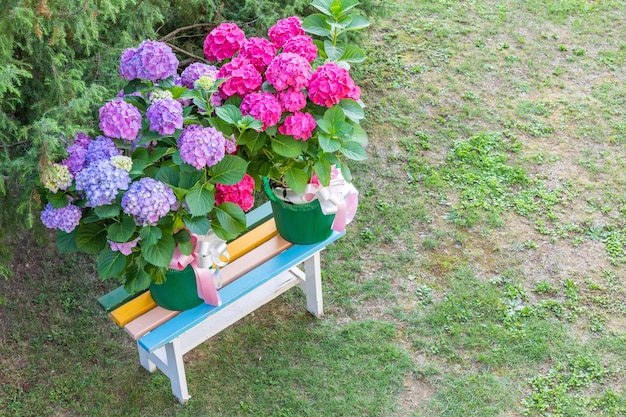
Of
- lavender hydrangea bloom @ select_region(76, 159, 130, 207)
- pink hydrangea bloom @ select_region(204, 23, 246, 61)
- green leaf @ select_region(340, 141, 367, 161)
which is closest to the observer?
lavender hydrangea bloom @ select_region(76, 159, 130, 207)

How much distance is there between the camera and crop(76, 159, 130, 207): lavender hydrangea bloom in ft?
8.23

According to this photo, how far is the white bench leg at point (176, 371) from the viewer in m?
3.13

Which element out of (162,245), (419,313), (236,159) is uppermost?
(236,159)

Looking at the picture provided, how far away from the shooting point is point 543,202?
4328 millimetres

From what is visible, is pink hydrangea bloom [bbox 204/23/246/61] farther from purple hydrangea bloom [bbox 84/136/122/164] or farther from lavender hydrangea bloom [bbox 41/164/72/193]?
lavender hydrangea bloom [bbox 41/164/72/193]

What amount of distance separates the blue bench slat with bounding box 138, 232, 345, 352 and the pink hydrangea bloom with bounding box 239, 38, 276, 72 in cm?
82

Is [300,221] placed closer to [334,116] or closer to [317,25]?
[334,116]

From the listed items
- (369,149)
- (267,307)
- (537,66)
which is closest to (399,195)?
(369,149)

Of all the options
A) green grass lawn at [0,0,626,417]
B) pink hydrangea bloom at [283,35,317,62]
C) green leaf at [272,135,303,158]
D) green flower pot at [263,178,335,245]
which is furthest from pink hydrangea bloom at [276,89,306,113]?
green grass lawn at [0,0,626,417]

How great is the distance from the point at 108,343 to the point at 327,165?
1.42m

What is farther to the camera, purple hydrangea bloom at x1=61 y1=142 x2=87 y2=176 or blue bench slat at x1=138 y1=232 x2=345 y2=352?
blue bench slat at x1=138 y1=232 x2=345 y2=352

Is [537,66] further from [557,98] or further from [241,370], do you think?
[241,370]

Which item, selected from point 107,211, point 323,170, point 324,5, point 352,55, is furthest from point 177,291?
point 324,5

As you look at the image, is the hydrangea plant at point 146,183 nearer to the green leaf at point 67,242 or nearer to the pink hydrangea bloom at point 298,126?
the green leaf at point 67,242
